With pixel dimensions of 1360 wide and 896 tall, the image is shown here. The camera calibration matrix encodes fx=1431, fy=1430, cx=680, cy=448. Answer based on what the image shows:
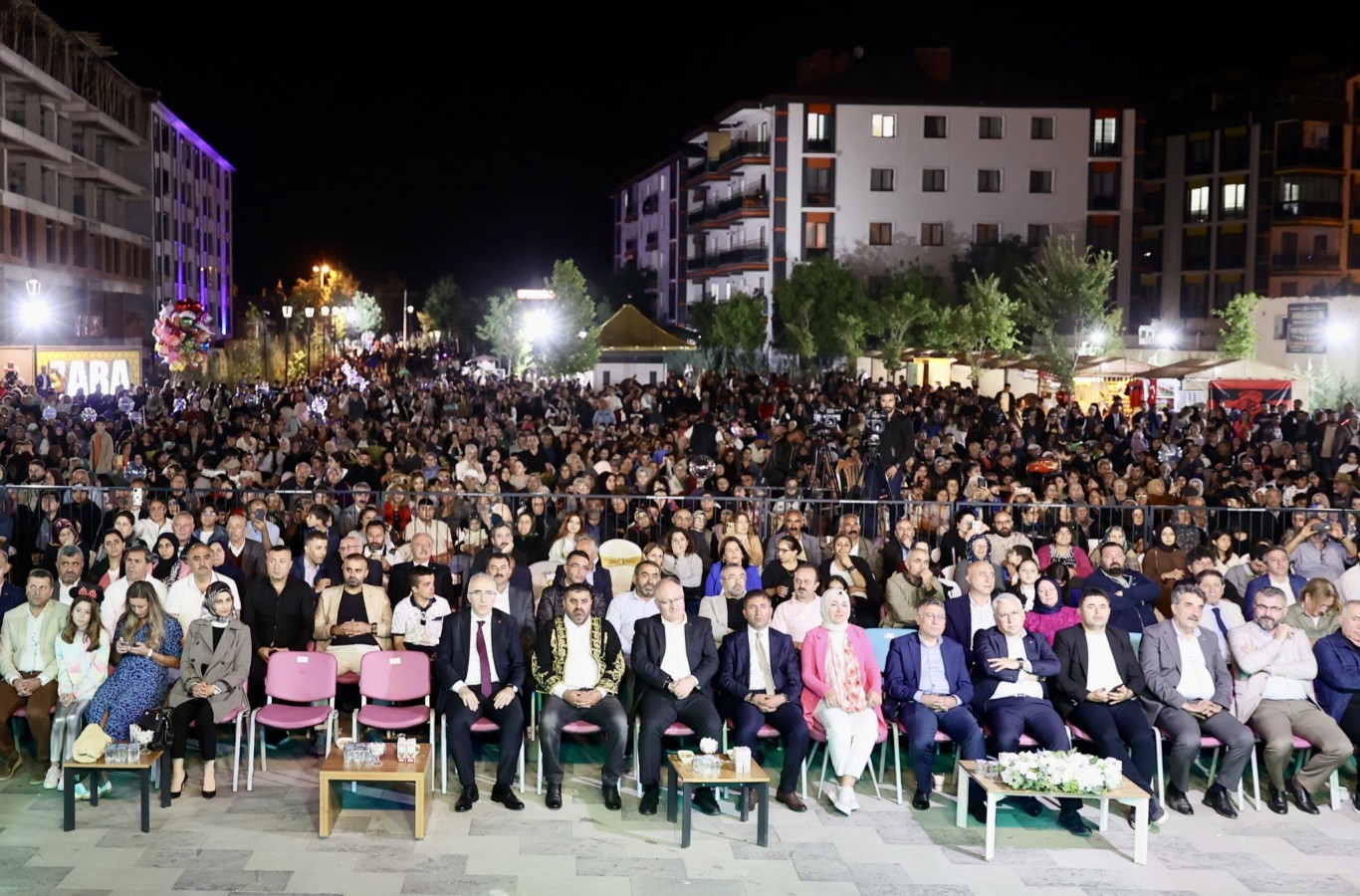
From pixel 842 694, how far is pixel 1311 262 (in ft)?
Answer: 191

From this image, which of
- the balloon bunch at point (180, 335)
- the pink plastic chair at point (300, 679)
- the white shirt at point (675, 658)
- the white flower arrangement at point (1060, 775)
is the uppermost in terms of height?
the balloon bunch at point (180, 335)

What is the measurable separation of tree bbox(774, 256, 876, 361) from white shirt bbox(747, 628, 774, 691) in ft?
145

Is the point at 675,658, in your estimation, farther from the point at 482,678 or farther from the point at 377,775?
the point at 377,775

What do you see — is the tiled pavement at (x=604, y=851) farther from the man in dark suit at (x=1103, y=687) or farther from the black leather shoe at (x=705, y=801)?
the man in dark suit at (x=1103, y=687)

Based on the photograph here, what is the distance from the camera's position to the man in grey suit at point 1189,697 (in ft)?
29.5

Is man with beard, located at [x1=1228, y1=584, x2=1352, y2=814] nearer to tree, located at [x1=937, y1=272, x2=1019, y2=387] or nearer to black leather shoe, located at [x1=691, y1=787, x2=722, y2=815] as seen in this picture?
black leather shoe, located at [x1=691, y1=787, x2=722, y2=815]

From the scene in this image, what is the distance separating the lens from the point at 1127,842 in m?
8.37

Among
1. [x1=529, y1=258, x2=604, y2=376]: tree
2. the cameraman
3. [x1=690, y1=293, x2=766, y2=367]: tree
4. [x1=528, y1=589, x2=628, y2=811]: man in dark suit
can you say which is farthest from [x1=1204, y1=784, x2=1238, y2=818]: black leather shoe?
[x1=690, y1=293, x2=766, y2=367]: tree

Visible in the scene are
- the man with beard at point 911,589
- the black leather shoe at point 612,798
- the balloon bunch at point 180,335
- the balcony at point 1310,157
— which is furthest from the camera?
the balcony at point 1310,157

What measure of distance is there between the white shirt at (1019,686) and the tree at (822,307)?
4420cm

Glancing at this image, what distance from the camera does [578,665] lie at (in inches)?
364

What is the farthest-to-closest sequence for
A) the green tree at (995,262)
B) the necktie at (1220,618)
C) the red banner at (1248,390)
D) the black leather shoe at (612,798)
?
the green tree at (995,262) < the red banner at (1248,390) < the necktie at (1220,618) < the black leather shoe at (612,798)

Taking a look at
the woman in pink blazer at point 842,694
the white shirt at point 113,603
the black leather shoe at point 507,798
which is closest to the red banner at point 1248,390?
the woman in pink blazer at point 842,694

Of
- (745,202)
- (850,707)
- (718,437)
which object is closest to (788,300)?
(745,202)
